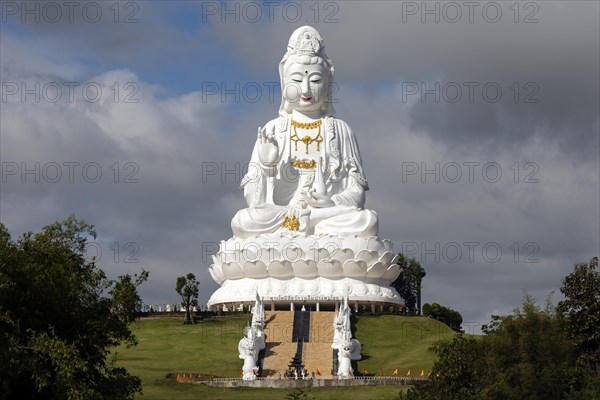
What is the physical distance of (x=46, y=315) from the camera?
21.6 m

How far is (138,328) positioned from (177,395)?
10.9m

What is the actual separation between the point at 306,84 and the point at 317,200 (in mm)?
4798

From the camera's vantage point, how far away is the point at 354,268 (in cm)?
4162

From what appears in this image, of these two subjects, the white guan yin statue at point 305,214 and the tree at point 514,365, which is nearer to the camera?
the tree at point 514,365

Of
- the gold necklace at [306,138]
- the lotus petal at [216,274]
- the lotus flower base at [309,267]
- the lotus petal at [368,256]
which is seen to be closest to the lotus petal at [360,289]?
the lotus flower base at [309,267]

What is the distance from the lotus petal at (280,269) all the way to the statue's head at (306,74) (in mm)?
6791

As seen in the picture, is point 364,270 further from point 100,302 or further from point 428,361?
point 100,302

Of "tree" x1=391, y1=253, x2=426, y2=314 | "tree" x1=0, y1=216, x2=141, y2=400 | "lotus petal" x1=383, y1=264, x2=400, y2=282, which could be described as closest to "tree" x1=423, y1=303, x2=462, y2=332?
"tree" x1=391, y1=253, x2=426, y2=314

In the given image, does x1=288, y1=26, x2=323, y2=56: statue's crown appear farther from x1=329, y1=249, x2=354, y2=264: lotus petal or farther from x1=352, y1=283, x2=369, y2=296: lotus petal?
x1=352, y1=283, x2=369, y2=296: lotus petal

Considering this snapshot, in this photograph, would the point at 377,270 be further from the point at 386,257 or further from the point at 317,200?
the point at 317,200

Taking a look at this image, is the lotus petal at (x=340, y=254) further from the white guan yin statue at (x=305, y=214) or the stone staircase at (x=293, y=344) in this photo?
the stone staircase at (x=293, y=344)

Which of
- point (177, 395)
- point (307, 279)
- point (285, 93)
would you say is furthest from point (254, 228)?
point (177, 395)

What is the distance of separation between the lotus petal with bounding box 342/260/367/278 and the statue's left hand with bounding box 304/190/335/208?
7.95 ft

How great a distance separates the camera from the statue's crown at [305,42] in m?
44.9
